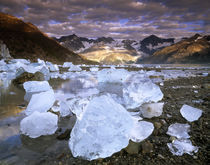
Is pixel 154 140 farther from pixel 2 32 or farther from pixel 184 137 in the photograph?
pixel 2 32

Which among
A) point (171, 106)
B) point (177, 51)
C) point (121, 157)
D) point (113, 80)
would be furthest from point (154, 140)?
point (177, 51)

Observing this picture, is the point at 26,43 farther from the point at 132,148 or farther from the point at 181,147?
the point at 181,147

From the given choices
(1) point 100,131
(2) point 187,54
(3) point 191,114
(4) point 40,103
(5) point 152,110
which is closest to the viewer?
(1) point 100,131

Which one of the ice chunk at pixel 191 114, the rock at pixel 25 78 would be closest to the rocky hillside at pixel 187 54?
the rock at pixel 25 78

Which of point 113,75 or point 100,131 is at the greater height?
point 100,131

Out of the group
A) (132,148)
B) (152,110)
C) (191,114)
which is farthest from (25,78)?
(191,114)

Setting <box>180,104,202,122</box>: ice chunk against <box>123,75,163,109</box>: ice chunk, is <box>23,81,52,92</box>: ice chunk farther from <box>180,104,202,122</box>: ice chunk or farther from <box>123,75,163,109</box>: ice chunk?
<box>180,104,202,122</box>: ice chunk

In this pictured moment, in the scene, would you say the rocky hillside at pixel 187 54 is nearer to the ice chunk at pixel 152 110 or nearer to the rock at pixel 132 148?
the ice chunk at pixel 152 110

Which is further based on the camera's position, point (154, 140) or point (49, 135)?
point (49, 135)
